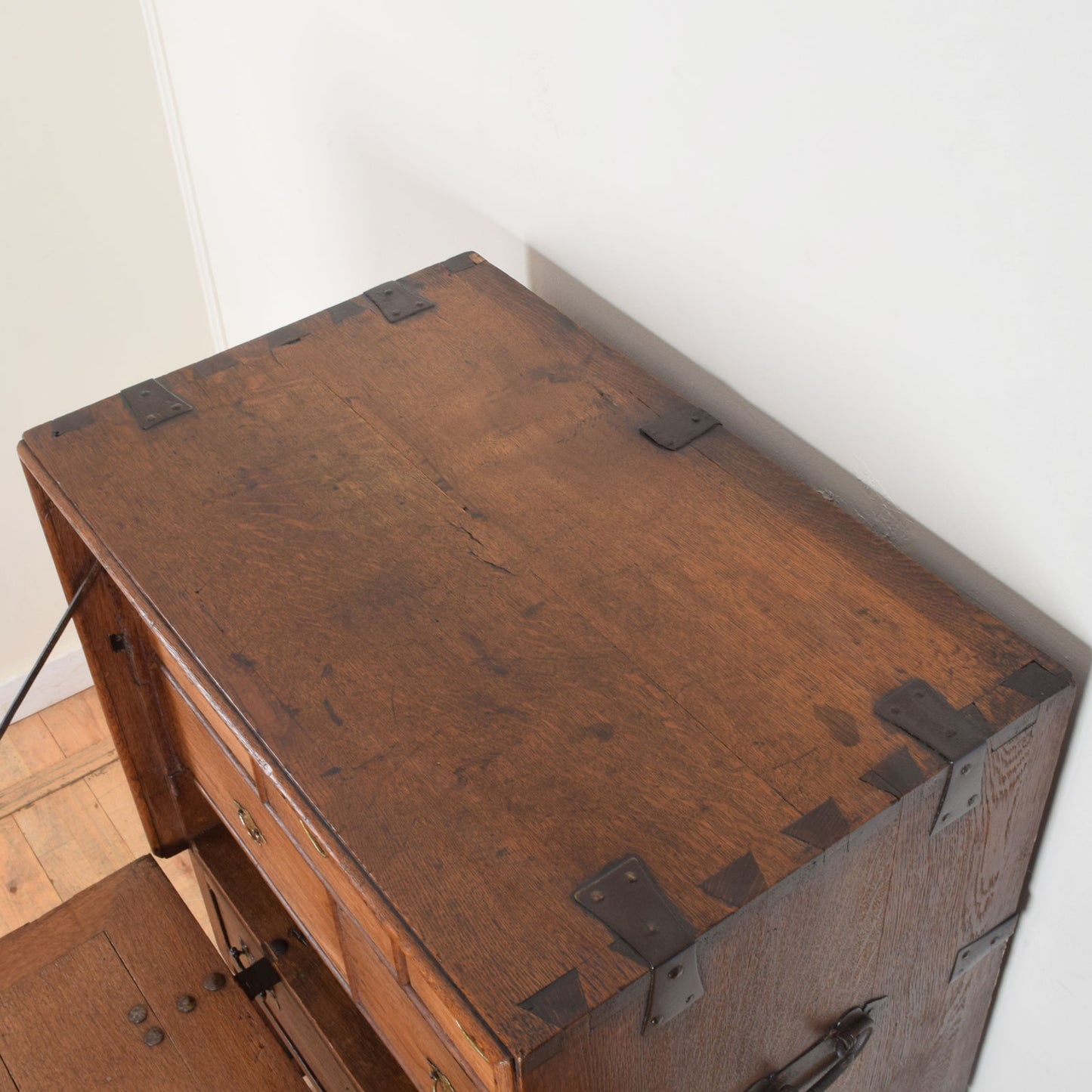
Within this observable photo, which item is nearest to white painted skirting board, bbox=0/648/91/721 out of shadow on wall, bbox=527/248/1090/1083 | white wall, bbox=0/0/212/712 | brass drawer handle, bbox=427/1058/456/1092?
white wall, bbox=0/0/212/712

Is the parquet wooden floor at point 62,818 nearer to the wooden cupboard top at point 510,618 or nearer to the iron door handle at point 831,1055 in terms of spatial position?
the wooden cupboard top at point 510,618

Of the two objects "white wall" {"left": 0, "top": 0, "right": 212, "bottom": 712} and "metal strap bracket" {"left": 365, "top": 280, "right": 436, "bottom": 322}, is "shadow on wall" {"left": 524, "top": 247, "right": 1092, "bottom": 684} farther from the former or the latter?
"white wall" {"left": 0, "top": 0, "right": 212, "bottom": 712}

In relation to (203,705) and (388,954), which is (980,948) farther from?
(203,705)

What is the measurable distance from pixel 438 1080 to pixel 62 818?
165 cm

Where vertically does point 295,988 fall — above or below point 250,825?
below

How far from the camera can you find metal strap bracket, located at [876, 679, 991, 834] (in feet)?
2.78

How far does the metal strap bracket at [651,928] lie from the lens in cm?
74

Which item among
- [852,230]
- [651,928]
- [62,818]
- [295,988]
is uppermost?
[852,230]

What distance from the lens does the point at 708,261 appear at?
1133 mm

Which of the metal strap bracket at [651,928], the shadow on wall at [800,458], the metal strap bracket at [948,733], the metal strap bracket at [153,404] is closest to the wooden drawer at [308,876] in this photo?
the metal strap bracket at [651,928]

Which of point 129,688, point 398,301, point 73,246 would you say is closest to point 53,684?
point 73,246

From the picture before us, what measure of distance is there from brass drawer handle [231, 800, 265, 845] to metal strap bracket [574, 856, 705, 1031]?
1.78ft

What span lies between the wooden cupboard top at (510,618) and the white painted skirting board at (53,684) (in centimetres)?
158

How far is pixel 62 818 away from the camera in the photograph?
2377mm
